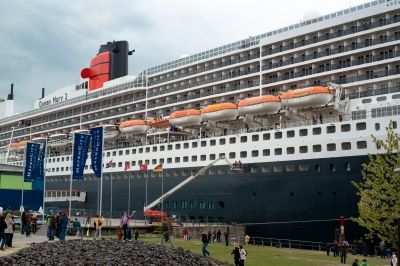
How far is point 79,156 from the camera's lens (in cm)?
3238

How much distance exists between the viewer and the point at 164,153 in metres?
46.2

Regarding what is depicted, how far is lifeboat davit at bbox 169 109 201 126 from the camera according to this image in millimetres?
44094

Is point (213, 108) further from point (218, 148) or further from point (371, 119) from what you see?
point (371, 119)

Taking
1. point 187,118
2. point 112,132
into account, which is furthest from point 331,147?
point 112,132

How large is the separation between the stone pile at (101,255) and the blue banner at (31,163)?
60.0 feet

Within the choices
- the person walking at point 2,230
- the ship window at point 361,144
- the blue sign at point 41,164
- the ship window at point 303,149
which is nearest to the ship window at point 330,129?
Answer: the ship window at point 303,149

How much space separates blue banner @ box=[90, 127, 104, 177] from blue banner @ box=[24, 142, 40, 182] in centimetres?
903

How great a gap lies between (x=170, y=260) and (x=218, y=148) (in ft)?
75.0

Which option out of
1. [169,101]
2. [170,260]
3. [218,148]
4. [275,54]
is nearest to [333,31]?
[275,54]

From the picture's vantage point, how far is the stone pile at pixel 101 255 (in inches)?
671

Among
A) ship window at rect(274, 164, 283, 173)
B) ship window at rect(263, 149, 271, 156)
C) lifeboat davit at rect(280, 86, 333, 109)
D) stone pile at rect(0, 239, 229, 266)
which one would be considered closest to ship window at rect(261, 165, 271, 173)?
ship window at rect(274, 164, 283, 173)

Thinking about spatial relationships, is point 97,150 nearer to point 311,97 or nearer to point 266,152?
point 266,152

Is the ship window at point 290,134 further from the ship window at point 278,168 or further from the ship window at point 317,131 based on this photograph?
the ship window at point 278,168

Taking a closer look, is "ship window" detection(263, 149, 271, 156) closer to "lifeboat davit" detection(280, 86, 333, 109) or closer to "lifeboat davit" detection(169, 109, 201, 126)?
"lifeboat davit" detection(280, 86, 333, 109)
